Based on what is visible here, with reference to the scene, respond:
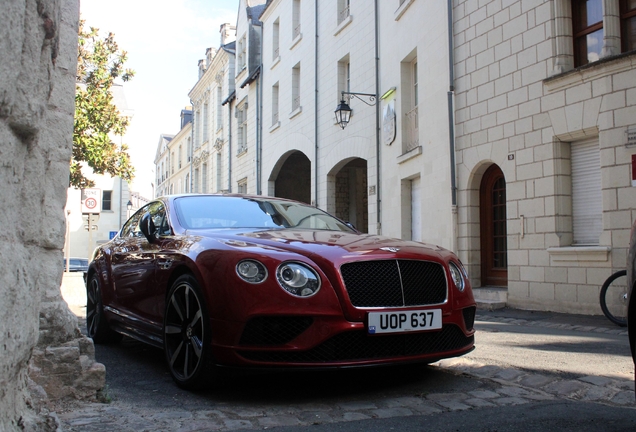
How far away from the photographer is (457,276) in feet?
15.0

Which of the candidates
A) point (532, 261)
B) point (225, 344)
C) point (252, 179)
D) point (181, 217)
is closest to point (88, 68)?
point (252, 179)

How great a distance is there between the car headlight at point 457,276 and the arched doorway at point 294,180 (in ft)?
70.3

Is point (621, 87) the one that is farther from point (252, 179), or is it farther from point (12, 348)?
point (252, 179)

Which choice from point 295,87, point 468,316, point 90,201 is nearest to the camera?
point 468,316

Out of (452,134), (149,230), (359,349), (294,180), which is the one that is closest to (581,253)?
(452,134)

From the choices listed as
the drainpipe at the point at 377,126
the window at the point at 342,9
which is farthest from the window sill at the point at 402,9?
the window at the point at 342,9

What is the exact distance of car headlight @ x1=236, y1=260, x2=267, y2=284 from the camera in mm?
3857

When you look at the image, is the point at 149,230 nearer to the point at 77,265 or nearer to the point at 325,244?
the point at 325,244

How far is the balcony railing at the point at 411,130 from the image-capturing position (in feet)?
48.5

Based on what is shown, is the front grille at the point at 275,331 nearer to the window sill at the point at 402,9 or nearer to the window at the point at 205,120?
the window sill at the point at 402,9

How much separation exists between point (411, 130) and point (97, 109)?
11251mm

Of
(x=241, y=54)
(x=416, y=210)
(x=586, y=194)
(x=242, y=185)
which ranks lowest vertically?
(x=586, y=194)

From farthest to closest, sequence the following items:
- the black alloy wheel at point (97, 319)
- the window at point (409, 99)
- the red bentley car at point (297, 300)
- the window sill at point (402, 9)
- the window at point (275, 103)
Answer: the window at point (275, 103) → the window at point (409, 99) → the window sill at point (402, 9) → the black alloy wheel at point (97, 319) → the red bentley car at point (297, 300)

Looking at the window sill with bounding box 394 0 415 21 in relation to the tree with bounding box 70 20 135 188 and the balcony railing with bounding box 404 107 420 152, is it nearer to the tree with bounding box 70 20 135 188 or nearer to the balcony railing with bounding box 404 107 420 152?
the balcony railing with bounding box 404 107 420 152
